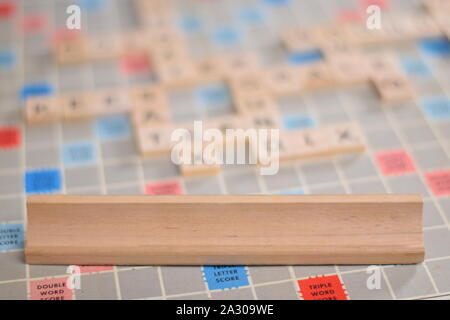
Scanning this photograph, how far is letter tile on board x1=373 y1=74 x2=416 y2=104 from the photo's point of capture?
5.31 feet

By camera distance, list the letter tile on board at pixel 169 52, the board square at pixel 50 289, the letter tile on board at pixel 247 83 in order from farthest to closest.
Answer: the letter tile on board at pixel 169 52, the letter tile on board at pixel 247 83, the board square at pixel 50 289

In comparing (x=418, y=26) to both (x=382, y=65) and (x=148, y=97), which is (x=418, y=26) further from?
(x=148, y=97)

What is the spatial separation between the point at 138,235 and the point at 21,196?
314 millimetres

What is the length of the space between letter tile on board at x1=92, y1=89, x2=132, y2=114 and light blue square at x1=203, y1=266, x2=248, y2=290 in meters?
0.53

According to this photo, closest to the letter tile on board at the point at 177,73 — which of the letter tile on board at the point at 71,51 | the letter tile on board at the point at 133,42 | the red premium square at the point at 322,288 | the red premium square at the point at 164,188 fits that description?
the letter tile on board at the point at 133,42

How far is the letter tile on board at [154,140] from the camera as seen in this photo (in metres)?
1.49

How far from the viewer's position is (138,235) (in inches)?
49.4

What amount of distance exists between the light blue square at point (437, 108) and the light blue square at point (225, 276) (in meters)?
0.65

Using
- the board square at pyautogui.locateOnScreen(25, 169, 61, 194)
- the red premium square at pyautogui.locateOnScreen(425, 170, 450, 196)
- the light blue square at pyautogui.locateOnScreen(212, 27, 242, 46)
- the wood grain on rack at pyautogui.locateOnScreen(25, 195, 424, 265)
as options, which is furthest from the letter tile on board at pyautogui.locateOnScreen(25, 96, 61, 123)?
Answer: the red premium square at pyautogui.locateOnScreen(425, 170, 450, 196)

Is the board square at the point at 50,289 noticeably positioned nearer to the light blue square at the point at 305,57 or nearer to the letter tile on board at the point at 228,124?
the letter tile on board at the point at 228,124

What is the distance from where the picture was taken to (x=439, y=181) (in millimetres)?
1432

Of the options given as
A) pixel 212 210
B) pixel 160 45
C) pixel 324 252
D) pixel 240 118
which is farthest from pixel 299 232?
pixel 160 45

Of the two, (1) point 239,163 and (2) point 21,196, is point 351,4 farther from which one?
(2) point 21,196

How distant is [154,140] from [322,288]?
1.71ft
